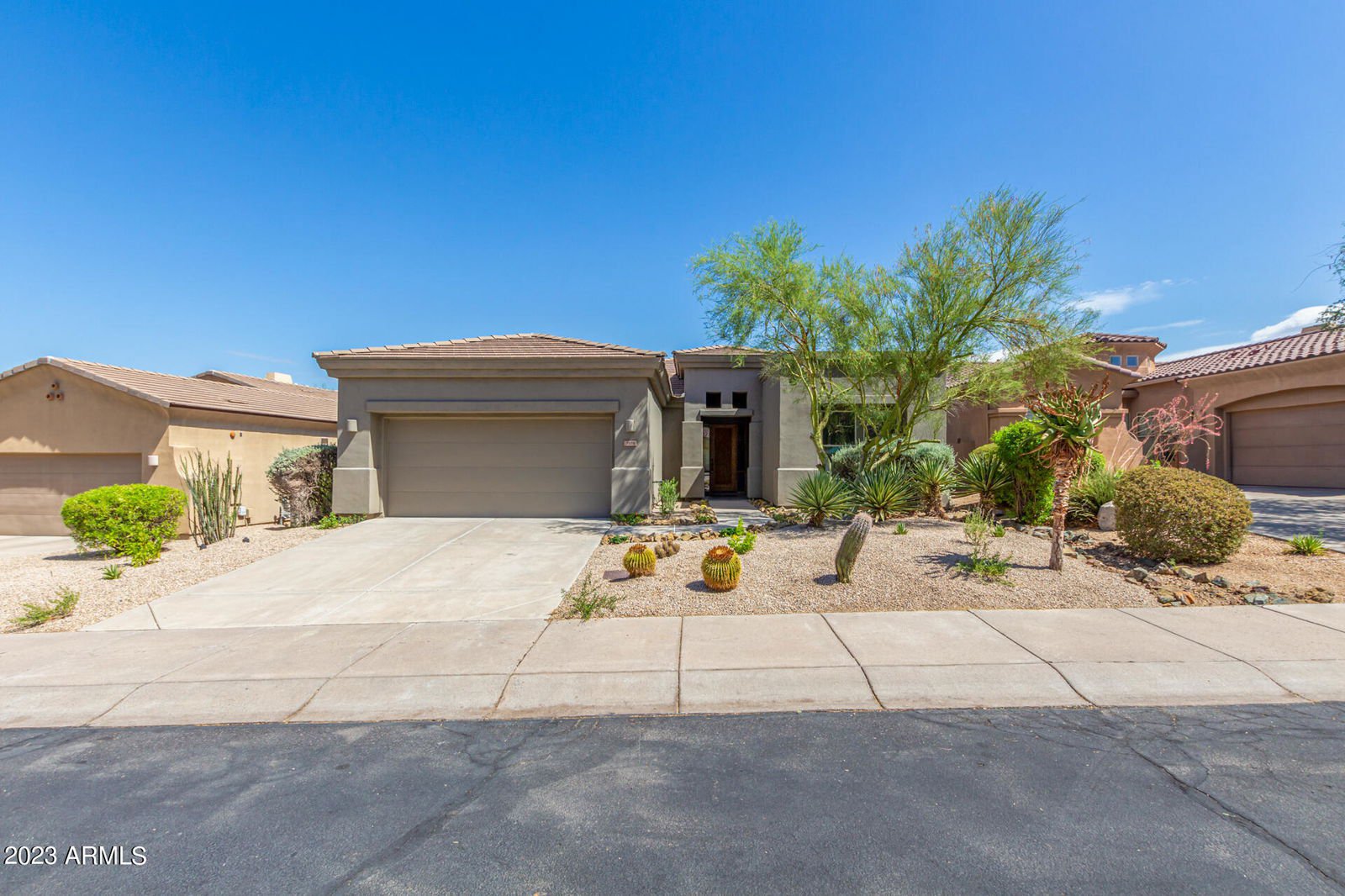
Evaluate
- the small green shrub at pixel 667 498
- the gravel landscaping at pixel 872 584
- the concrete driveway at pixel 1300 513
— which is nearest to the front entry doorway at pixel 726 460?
the small green shrub at pixel 667 498

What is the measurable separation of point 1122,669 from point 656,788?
406cm

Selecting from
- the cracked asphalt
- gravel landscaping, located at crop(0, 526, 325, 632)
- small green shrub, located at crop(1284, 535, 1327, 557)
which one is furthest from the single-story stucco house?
gravel landscaping, located at crop(0, 526, 325, 632)

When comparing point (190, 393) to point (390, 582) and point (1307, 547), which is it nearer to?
point (390, 582)

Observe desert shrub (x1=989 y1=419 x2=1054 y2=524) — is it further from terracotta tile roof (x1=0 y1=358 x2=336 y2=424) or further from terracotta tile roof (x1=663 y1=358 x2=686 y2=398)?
terracotta tile roof (x1=0 y1=358 x2=336 y2=424)

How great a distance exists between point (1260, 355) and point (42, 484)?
33890 millimetres

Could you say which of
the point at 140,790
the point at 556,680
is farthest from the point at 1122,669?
the point at 140,790

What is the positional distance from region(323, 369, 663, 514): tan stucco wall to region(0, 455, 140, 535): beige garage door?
560 cm

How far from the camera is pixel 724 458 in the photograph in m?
18.5

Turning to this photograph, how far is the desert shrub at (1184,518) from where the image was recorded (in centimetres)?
764

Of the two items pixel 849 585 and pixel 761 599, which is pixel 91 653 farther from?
pixel 849 585

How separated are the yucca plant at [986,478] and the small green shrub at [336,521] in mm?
12674

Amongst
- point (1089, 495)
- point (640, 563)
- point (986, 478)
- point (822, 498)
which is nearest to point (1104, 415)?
point (1089, 495)

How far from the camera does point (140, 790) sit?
3400mm

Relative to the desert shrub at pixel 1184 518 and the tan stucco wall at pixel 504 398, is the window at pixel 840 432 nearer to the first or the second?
the tan stucco wall at pixel 504 398
